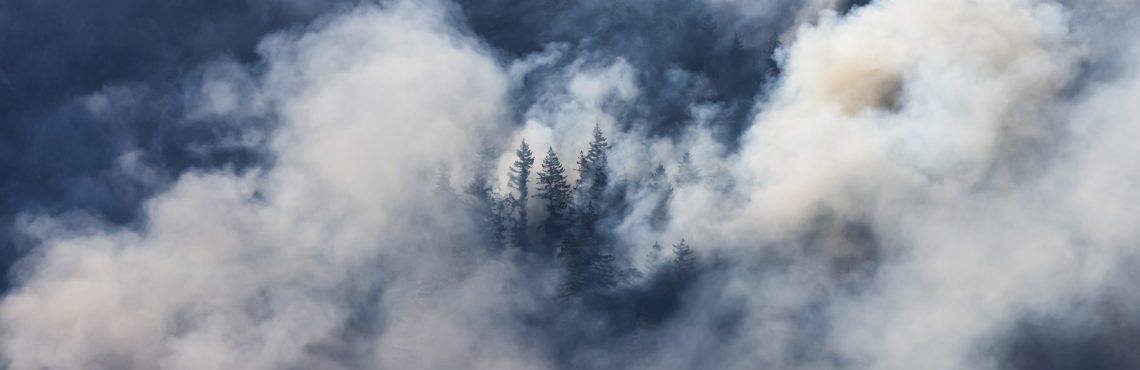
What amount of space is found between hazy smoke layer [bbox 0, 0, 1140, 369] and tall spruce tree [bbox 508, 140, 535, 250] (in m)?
0.73

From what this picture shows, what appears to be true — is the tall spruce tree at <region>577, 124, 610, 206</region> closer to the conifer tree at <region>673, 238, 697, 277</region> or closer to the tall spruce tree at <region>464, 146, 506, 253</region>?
the tall spruce tree at <region>464, 146, 506, 253</region>

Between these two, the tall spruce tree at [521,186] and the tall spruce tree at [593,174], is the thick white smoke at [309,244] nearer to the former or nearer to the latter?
the tall spruce tree at [521,186]

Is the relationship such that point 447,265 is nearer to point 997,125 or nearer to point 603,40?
point 603,40

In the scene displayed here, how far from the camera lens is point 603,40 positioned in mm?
118688

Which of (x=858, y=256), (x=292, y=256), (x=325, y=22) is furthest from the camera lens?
(x=325, y=22)

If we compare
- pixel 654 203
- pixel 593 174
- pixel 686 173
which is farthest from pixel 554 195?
pixel 686 173

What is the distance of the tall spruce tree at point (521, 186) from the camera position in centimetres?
10407

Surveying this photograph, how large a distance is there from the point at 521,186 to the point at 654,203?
12675 mm

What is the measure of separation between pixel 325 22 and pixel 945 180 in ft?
213

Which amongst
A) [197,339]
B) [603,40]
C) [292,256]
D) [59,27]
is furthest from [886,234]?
[59,27]

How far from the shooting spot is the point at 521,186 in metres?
106

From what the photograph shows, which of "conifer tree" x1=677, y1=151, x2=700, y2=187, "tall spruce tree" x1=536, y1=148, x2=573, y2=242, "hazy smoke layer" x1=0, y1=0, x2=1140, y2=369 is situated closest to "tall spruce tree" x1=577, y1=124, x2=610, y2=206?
"hazy smoke layer" x1=0, y1=0, x2=1140, y2=369

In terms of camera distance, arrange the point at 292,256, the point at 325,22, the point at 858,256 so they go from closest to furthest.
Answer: the point at 858,256 < the point at 292,256 < the point at 325,22

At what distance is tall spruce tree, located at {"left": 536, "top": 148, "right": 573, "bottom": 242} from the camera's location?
102 metres
